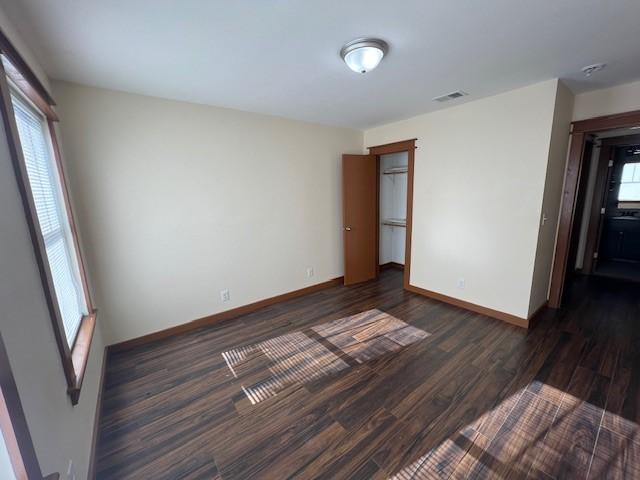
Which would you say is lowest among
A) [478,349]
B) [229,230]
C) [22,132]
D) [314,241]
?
[478,349]

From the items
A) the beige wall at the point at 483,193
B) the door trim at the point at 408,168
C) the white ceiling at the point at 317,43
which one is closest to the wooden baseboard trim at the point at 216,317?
the door trim at the point at 408,168

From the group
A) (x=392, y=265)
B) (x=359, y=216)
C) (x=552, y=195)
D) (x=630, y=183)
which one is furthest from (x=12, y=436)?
(x=630, y=183)

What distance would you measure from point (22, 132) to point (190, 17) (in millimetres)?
1133

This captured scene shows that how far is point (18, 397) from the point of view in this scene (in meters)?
0.79

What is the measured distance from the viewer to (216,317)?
3125mm

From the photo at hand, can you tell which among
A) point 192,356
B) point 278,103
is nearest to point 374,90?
point 278,103

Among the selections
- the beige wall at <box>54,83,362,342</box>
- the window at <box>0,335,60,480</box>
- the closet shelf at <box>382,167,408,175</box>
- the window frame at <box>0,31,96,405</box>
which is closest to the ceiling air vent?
the beige wall at <box>54,83,362,342</box>

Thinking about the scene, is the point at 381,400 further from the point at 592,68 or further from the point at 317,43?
the point at 592,68

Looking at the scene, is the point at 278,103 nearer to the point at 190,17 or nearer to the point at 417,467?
the point at 190,17

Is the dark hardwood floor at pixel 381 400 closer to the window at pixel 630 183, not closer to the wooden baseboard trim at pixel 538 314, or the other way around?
the wooden baseboard trim at pixel 538 314

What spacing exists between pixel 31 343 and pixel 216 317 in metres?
2.18

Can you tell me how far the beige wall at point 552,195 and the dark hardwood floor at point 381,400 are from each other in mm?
406

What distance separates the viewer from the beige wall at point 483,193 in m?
2.63

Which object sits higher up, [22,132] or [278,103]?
[278,103]
